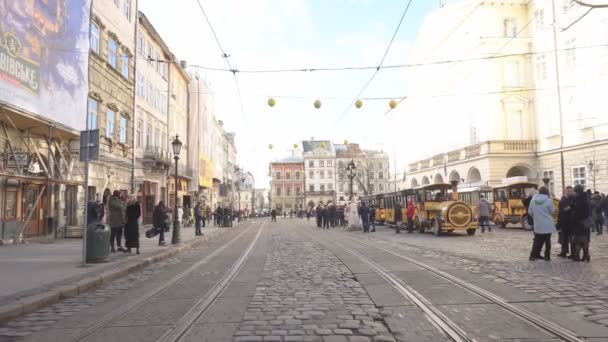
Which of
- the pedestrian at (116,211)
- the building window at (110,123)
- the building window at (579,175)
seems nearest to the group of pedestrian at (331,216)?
the building window at (579,175)

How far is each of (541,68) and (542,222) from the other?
32.3m

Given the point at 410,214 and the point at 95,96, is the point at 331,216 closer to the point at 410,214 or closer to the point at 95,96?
the point at 410,214

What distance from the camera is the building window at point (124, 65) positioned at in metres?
27.4

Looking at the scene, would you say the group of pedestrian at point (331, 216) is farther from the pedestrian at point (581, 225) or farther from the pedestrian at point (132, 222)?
the pedestrian at point (581, 225)

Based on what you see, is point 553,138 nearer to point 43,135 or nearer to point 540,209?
point 540,209

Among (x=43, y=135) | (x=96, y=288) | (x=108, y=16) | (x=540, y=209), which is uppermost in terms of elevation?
(x=108, y=16)

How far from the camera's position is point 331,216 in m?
38.4

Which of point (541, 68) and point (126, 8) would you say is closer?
point (126, 8)

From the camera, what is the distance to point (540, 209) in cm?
1119

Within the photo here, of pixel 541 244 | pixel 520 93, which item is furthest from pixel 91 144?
pixel 520 93

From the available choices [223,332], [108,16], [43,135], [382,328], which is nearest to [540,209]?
[382,328]

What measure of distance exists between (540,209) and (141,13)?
2771 centimetres

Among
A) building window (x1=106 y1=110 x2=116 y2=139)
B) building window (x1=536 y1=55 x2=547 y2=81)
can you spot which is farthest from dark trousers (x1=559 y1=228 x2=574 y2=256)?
building window (x1=536 y1=55 x2=547 y2=81)

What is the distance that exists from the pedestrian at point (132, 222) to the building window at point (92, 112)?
10.2 meters
